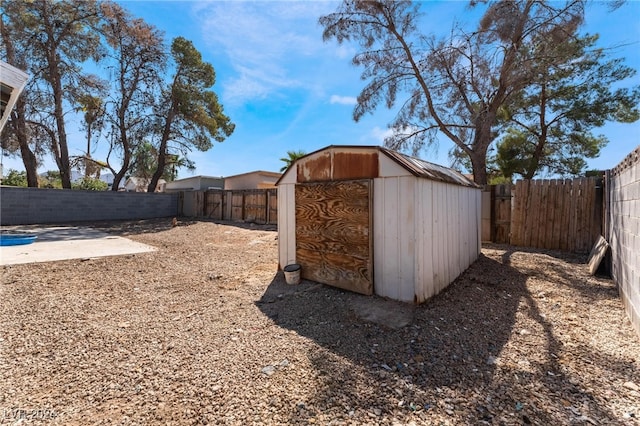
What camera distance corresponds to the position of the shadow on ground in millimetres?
1679

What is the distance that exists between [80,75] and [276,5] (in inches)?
542

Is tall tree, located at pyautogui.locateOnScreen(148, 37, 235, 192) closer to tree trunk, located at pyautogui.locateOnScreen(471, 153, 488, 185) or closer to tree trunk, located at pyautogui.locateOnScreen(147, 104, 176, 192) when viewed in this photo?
tree trunk, located at pyautogui.locateOnScreen(147, 104, 176, 192)

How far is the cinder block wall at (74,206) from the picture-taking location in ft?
37.7

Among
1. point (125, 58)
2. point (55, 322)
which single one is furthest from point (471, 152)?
point (125, 58)

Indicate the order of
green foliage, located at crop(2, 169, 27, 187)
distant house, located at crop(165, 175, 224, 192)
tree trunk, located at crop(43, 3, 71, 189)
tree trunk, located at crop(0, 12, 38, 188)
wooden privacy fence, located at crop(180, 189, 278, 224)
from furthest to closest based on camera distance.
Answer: green foliage, located at crop(2, 169, 27, 187), distant house, located at crop(165, 175, 224, 192), tree trunk, located at crop(43, 3, 71, 189), wooden privacy fence, located at crop(180, 189, 278, 224), tree trunk, located at crop(0, 12, 38, 188)

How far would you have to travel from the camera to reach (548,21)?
7.83 meters

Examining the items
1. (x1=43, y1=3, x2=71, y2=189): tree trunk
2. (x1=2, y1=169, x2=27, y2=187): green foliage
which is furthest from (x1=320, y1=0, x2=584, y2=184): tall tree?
(x1=2, y1=169, x2=27, y2=187): green foliage

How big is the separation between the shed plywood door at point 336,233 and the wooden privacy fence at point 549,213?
5.38 m

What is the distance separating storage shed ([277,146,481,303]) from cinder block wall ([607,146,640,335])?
1745mm

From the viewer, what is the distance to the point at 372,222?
337 centimetres

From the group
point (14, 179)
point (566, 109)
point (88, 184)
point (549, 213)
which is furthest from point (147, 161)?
point (566, 109)

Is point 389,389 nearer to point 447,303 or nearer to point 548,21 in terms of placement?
point 447,303

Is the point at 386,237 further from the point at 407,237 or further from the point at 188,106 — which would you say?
the point at 188,106

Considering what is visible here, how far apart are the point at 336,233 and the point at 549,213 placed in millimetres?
5749
